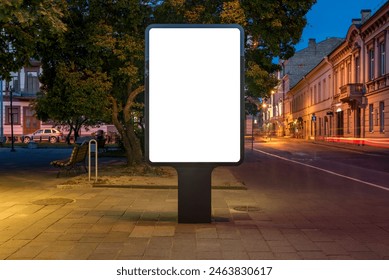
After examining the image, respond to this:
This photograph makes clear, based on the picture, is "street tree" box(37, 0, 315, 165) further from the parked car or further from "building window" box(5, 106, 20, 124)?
"building window" box(5, 106, 20, 124)

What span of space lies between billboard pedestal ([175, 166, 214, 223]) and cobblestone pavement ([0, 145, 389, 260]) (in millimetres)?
168

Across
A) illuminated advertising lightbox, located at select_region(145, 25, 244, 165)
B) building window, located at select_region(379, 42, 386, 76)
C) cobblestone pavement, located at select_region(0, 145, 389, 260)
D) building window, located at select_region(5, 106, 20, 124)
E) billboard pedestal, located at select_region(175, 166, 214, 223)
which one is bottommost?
cobblestone pavement, located at select_region(0, 145, 389, 260)

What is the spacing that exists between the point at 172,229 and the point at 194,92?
6.83ft

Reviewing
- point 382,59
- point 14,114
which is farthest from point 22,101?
point 382,59

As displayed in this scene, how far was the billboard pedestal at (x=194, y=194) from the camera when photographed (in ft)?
25.2

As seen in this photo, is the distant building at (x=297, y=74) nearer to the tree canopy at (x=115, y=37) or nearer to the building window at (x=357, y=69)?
the building window at (x=357, y=69)

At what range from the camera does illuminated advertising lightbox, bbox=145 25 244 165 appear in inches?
286

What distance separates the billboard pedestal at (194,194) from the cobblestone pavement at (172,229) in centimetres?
17

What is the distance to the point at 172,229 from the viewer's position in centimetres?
726

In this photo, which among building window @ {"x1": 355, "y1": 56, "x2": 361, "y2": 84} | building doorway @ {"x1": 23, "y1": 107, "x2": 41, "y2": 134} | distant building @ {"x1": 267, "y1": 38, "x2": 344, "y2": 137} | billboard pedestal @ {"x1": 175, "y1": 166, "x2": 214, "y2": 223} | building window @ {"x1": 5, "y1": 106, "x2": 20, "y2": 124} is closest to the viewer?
billboard pedestal @ {"x1": 175, "y1": 166, "x2": 214, "y2": 223}

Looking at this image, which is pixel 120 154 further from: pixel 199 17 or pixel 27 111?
pixel 27 111

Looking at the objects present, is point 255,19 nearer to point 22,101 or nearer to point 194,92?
point 194,92

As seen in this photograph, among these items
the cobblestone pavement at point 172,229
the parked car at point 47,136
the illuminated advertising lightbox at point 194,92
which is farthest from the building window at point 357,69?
the illuminated advertising lightbox at point 194,92

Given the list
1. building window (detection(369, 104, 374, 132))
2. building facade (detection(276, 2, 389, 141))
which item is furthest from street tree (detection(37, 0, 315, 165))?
building window (detection(369, 104, 374, 132))
